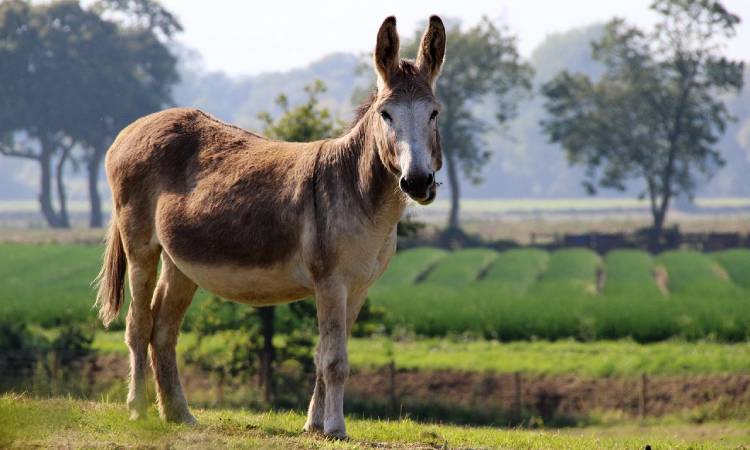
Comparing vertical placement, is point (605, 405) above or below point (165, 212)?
below

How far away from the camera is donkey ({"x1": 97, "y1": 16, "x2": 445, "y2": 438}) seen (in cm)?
816

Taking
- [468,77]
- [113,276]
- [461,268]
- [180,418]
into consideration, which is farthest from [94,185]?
[180,418]

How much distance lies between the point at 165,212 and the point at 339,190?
1.64 metres

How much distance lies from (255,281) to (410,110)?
1806 millimetres

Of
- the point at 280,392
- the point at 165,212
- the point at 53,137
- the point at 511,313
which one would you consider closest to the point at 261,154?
the point at 165,212

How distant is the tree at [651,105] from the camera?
235ft

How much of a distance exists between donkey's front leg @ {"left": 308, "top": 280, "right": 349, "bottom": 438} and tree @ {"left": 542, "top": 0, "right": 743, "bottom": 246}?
213 ft

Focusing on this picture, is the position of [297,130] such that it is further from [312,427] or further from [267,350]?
[312,427]

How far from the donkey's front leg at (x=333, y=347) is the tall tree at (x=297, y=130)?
1348cm

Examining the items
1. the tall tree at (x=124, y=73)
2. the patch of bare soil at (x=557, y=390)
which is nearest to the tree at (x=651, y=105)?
the tall tree at (x=124, y=73)

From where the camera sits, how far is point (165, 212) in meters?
9.28

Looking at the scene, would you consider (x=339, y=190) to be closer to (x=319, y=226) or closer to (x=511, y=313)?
(x=319, y=226)

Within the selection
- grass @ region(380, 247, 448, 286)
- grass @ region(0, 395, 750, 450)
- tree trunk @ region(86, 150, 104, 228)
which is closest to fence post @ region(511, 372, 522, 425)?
grass @ region(0, 395, 750, 450)

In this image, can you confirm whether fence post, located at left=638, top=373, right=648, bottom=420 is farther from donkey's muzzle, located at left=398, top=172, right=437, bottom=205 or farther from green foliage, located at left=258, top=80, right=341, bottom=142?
donkey's muzzle, located at left=398, top=172, right=437, bottom=205
